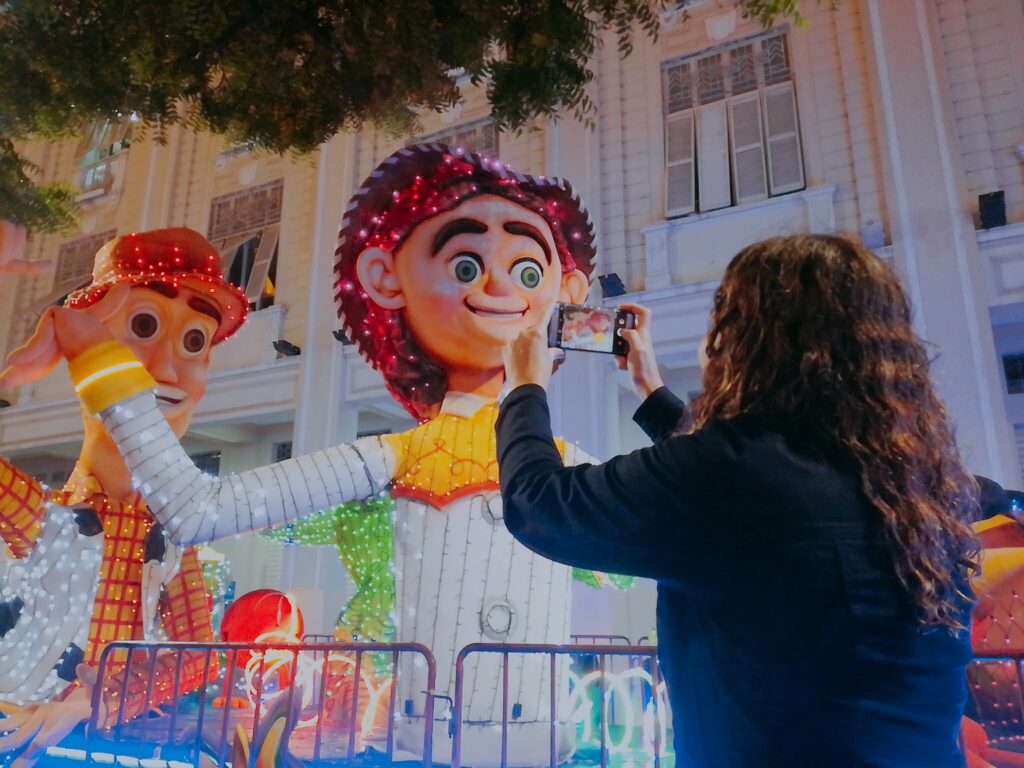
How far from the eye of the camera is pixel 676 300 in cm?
698

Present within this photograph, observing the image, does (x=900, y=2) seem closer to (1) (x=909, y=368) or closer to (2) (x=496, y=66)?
(2) (x=496, y=66)

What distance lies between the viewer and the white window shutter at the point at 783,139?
275 inches

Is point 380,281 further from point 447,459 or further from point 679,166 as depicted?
point 679,166

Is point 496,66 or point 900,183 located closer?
point 496,66

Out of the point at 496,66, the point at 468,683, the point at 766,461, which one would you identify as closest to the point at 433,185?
the point at 496,66

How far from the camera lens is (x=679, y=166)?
296 inches

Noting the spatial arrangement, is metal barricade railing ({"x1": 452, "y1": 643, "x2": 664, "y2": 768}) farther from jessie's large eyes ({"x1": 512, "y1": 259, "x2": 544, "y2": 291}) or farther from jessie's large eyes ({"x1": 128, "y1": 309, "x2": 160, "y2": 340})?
jessie's large eyes ({"x1": 128, "y1": 309, "x2": 160, "y2": 340})

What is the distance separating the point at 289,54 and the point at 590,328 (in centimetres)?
170

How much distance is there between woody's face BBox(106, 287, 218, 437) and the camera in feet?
11.1

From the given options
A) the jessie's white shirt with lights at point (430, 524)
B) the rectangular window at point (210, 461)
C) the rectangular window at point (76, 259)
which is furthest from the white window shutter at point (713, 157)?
the rectangular window at point (76, 259)

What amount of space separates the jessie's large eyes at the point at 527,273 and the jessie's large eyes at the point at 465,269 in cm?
13

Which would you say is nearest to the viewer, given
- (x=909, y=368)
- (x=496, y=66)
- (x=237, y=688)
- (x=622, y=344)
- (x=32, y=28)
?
(x=909, y=368)

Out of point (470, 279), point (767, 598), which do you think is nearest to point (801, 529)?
point (767, 598)

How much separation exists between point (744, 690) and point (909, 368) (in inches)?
19.6
